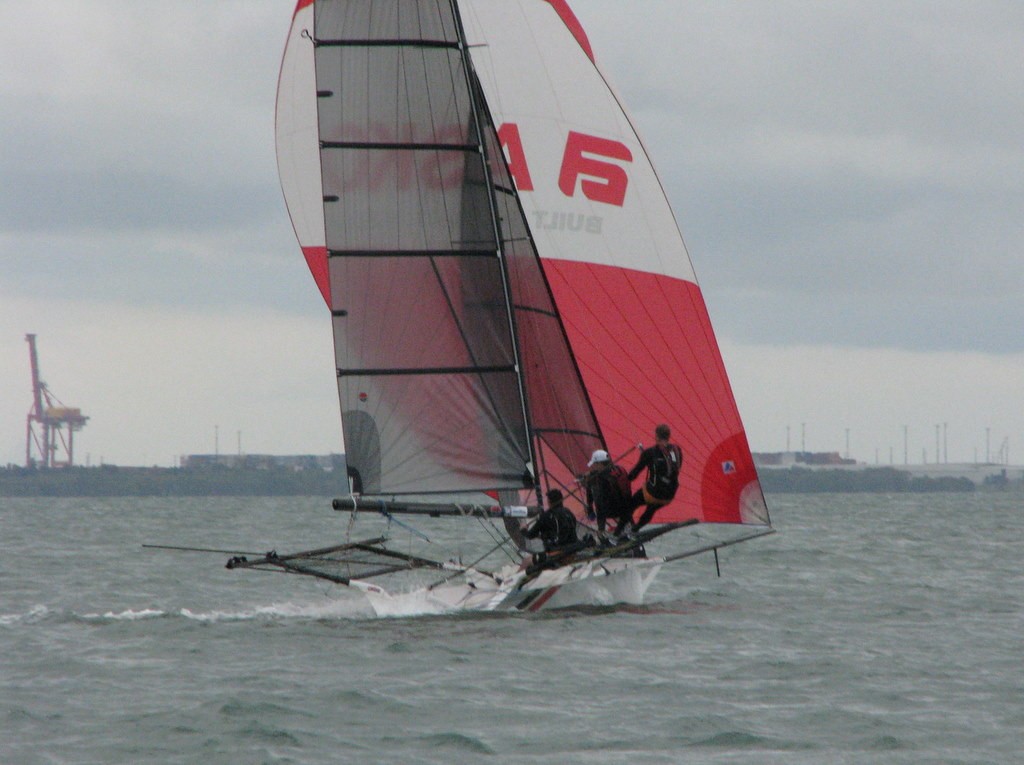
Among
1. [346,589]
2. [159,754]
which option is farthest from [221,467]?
[159,754]

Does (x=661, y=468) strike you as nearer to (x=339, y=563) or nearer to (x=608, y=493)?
(x=608, y=493)

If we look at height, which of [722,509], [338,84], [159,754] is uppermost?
[338,84]

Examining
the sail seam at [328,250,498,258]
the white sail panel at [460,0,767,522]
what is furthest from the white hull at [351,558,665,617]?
the sail seam at [328,250,498,258]

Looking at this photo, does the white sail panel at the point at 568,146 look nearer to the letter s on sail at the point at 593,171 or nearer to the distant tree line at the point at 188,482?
the letter s on sail at the point at 593,171

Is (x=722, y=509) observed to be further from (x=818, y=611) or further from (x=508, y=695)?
(x=508, y=695)

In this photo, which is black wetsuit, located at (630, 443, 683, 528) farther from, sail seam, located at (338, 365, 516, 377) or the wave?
the wave

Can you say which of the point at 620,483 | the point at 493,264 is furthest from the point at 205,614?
the point at 493,264

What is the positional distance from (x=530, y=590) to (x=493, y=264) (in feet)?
7.95

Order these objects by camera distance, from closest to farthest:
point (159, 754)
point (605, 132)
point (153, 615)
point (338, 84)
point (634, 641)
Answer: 1. point (159, 754)
2. point (634, 641)
3. point (338, 84)
4. point (153, 615)
5. point (605, 132)

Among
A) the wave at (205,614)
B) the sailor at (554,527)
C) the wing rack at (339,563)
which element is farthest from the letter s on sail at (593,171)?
the wave at (205,614)

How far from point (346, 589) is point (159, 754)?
7206 mm

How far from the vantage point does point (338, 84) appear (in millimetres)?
11141

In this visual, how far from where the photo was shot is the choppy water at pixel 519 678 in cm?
746

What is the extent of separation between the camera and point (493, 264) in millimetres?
11672
